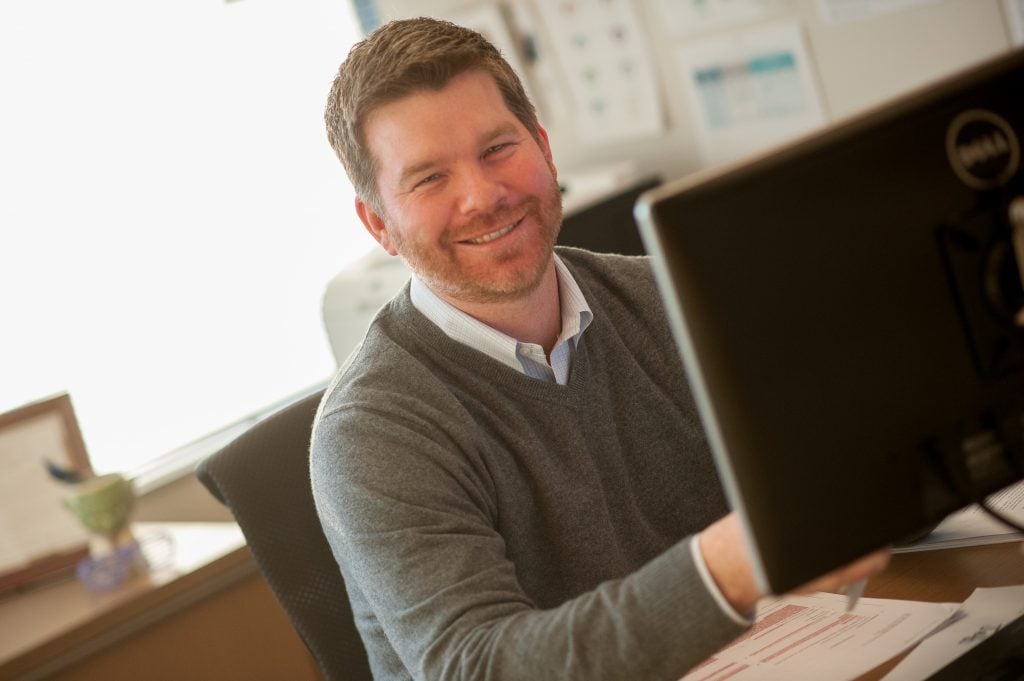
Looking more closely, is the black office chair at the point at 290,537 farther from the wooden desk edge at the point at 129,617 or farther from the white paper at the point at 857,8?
the white paper at the point at 857,8

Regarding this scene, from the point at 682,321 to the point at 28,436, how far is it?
1.77m

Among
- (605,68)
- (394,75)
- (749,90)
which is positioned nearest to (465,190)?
(394,75)

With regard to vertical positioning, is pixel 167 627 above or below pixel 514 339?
below

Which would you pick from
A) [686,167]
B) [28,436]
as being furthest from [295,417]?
[686,167]

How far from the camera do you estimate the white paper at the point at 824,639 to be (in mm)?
927

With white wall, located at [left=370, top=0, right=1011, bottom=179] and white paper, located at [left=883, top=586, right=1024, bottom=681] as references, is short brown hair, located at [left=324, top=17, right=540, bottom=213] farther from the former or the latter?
white paper, located at [left=883, top=586, right=1024, bottom=681]

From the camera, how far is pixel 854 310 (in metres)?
0.70

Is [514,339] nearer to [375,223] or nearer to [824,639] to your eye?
[375,223]

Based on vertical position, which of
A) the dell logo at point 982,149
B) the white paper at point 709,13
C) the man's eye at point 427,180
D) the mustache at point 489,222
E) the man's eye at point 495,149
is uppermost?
the white paper at point 709,13

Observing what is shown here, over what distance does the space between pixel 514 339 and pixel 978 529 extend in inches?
20.4

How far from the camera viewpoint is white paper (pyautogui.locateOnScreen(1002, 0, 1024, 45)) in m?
1.84

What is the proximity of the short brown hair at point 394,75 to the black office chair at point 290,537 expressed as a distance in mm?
323

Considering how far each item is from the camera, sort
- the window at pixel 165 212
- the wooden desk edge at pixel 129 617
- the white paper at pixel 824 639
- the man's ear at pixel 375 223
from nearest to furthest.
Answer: the white paper at pixel 824 639
the man's ear at pixel 375 223
the wooden desk edge at pixel 129 617
the window at pixel 165 212

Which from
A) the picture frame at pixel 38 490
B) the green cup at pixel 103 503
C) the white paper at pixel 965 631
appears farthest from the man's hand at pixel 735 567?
the picture frame at pixel 38 490
